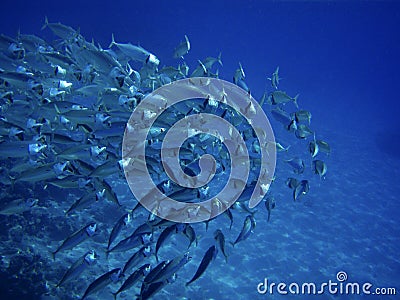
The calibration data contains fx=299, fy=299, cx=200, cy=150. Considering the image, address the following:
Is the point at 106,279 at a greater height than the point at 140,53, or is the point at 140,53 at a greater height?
the point at 140,53

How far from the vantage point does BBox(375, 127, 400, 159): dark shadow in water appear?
99.2 ft

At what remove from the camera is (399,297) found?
9.87 metres

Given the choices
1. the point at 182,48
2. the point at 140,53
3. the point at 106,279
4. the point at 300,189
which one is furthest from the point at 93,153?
the point at 182,48

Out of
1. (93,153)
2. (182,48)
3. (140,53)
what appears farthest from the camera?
(182,48)

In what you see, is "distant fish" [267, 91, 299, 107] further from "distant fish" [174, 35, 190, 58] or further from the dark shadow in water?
the dark shadow in water

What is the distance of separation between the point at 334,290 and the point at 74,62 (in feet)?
31.9

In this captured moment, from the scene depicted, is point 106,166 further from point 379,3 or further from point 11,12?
point 11,12

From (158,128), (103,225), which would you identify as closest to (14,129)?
(158,128)

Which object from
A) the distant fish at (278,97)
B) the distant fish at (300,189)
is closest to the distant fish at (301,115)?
the distant fish at (278,97)

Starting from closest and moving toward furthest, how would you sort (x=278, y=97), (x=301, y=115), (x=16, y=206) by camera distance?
(x=16, y=206)
(x=301, y=115)
(x=278, y=97)

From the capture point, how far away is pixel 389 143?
31.6 m

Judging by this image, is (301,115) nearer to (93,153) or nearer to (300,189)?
(300,189)

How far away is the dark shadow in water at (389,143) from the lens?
30.2 m

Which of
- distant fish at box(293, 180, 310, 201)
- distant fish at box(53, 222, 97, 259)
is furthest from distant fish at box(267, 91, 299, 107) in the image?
distant fish at box(53, 222, 97, 259)
